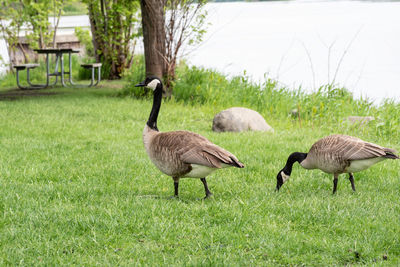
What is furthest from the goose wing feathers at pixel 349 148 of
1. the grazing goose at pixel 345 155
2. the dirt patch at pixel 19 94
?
the dirt patch at pixel 19 94

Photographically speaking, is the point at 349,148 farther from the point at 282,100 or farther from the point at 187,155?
the point at 282,100

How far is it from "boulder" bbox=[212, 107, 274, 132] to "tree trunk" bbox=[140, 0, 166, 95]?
178 inches

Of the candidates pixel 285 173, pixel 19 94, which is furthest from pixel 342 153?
pixel 19 94

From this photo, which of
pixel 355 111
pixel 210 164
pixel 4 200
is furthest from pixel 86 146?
pixel 355 111

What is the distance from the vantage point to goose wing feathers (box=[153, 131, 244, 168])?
5.13m

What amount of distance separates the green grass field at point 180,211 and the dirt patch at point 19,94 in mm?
6175

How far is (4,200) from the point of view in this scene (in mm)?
5656

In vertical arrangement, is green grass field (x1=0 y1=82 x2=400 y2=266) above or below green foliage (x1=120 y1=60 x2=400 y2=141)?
below

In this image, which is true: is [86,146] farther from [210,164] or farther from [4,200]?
→ [210,164]

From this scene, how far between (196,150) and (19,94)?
40.4ft

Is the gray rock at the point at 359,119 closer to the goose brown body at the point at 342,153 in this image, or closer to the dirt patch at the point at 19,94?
the goose brown body at the point at 342,153

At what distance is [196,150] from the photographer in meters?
5.28

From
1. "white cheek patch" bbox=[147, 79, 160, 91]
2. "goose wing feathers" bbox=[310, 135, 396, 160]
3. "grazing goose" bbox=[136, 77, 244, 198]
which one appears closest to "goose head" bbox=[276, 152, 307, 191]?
"goose wing feathers" bbox=[310, 135, 396, 160]

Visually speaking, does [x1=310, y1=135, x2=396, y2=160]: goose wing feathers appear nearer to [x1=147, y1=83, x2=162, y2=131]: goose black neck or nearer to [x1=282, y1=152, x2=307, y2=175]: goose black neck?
[x1=282, y1=152, x2=307, y2=175]: goose black neck
